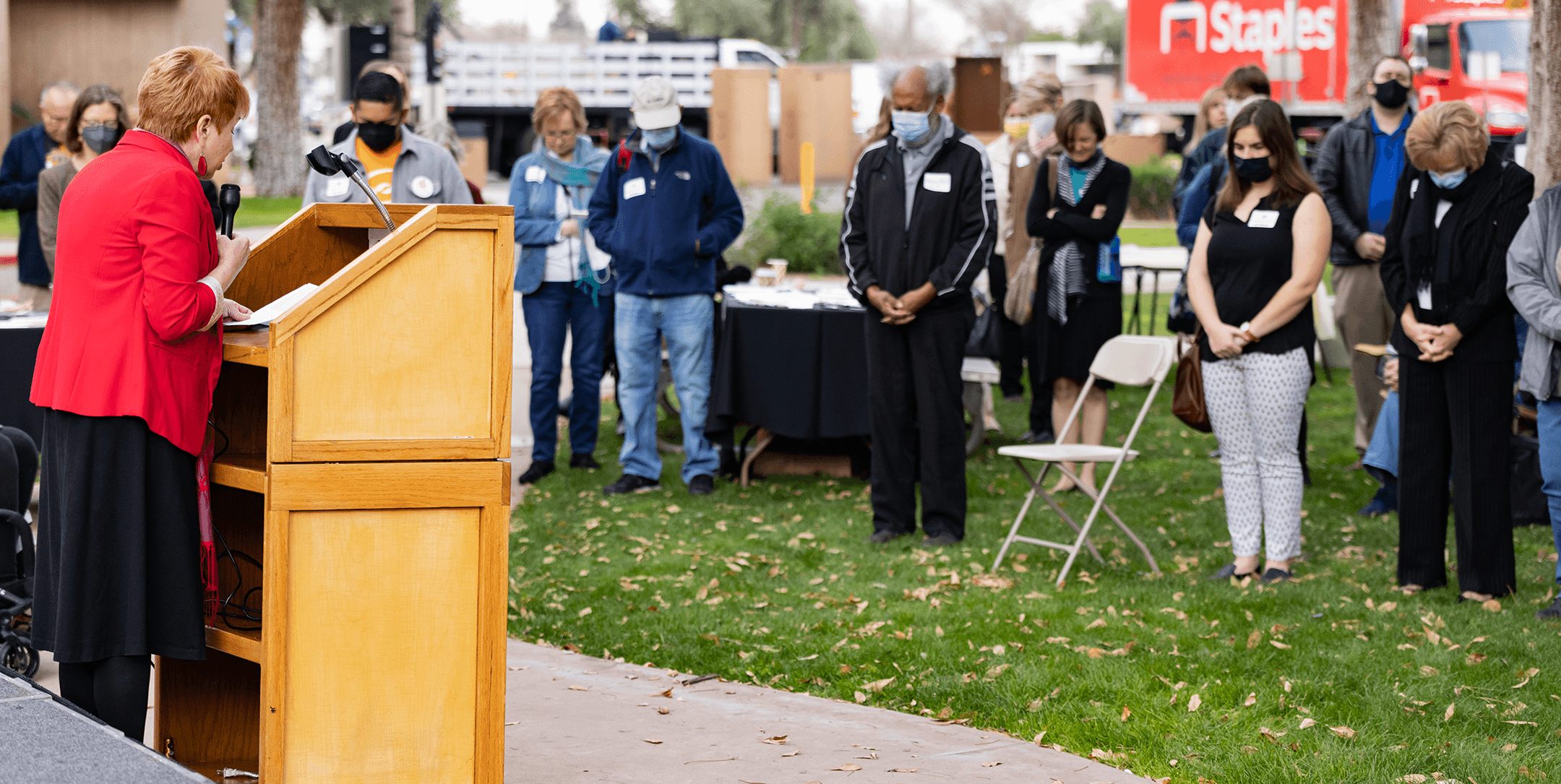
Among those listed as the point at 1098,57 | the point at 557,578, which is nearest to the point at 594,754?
the point at 557,578

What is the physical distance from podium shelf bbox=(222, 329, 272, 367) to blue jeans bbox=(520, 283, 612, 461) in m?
4.91

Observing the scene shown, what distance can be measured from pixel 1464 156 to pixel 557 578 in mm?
3882

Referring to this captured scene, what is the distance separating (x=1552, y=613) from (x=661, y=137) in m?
4.57

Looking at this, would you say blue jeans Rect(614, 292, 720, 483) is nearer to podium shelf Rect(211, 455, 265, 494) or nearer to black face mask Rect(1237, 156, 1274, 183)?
black face mask Rect(1237, 156, 1274, 183)

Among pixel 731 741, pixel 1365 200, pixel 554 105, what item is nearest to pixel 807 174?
pixel 554 105

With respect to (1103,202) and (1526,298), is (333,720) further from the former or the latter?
(1103,202)

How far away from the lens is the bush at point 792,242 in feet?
42.1

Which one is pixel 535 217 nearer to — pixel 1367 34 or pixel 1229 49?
pixel 1367 34

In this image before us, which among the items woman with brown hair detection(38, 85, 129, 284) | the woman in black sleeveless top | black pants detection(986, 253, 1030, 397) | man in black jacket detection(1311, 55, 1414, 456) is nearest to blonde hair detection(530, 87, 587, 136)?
woman with brown hair detection(38, 85, 129, 284)

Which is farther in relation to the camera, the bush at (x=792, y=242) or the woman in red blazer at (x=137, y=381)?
the bush at (x=792, y=242)

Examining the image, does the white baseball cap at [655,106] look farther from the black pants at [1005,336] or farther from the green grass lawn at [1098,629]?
the black pants at [1005,336]

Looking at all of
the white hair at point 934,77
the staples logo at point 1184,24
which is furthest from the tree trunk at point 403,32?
the white hair at point 934,77

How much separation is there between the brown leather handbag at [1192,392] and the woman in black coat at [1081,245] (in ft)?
4.50

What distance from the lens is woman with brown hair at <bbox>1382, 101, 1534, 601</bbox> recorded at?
18.3 feet
